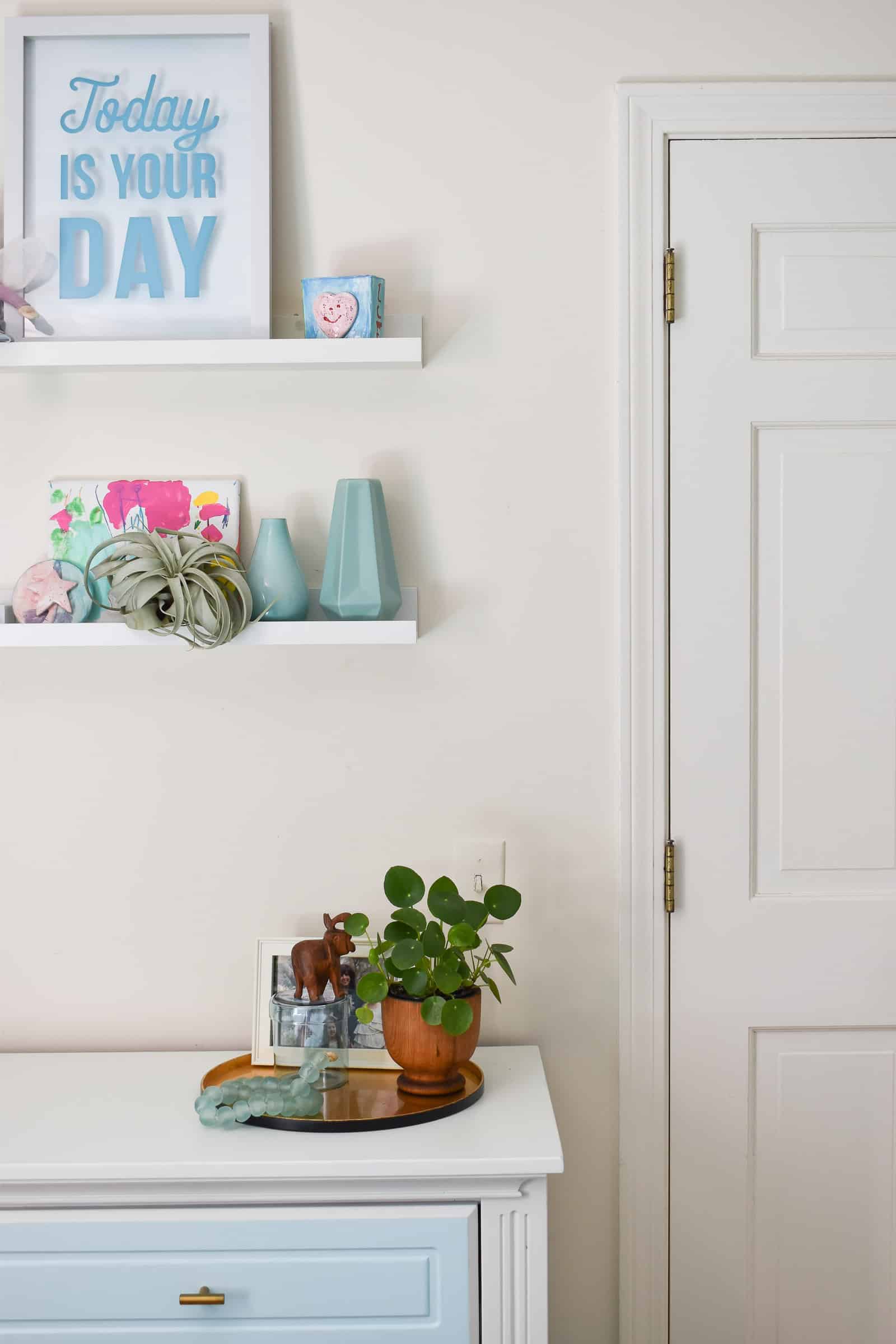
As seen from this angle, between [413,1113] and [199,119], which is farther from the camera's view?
[199,119]

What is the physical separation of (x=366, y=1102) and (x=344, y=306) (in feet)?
3.52

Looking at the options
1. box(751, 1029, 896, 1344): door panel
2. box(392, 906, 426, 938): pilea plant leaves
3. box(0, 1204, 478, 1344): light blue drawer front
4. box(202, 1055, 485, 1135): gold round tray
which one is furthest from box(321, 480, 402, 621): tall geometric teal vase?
box(751, 1029, 896, 1344): door panel

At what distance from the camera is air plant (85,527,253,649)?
148 centimetres

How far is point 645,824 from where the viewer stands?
1642 mm

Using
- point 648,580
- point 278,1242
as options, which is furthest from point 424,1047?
point 648,580

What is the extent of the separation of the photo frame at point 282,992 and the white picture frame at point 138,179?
0.89 meters

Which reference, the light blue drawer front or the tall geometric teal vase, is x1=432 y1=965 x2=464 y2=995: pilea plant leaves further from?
the tall geometric teal vase

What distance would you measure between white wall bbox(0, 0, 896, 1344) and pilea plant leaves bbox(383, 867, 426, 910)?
0.55 feet

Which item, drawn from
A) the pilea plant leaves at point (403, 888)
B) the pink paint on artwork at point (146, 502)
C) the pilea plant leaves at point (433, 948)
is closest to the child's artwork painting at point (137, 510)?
the pink paint on artwork at point (146, 502)

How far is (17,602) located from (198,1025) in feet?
2.27

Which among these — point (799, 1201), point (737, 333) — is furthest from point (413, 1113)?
point (737, 333)

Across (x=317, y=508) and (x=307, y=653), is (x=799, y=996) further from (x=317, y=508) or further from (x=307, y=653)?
(x=317, y=508)

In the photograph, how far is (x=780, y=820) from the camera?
5.41 ft

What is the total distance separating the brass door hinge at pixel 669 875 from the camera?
64.5 inches
